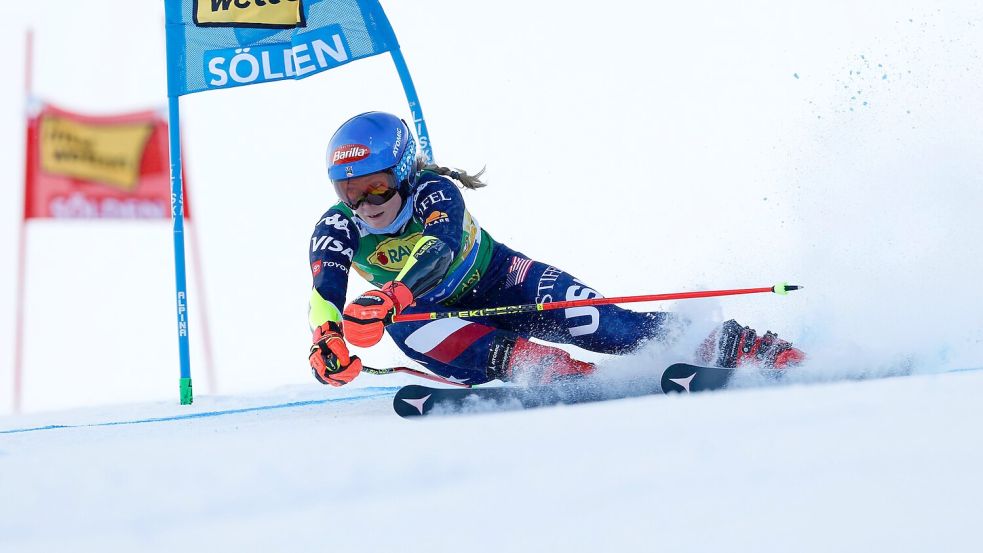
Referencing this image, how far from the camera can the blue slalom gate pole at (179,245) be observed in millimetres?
4898

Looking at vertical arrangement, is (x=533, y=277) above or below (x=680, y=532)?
above

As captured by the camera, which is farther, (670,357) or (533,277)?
(533,277)

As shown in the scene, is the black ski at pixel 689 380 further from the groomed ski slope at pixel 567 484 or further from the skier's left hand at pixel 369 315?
the skier's left hand at pixel 369 315

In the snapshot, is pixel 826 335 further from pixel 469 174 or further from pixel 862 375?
pixel 469 174

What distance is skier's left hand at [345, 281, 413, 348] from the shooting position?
3209 mm

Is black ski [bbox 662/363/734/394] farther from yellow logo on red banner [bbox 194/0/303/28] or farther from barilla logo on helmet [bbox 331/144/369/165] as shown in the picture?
yellow logo on red banner [bbox 194/0/303/28]

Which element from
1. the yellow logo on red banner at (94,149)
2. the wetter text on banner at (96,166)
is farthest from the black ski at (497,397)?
the yellow logo on red banner at (94,149)

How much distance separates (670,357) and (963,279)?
1561 millimetres

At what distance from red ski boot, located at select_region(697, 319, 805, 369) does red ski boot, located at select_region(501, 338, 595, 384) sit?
0.48 m

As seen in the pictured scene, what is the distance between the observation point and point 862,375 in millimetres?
3246

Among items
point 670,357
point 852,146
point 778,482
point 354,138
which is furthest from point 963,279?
point 778,482

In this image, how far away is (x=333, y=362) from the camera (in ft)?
10.7

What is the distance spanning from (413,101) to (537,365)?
2036 millimetres

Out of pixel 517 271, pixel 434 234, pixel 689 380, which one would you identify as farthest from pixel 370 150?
pixel 689 380
